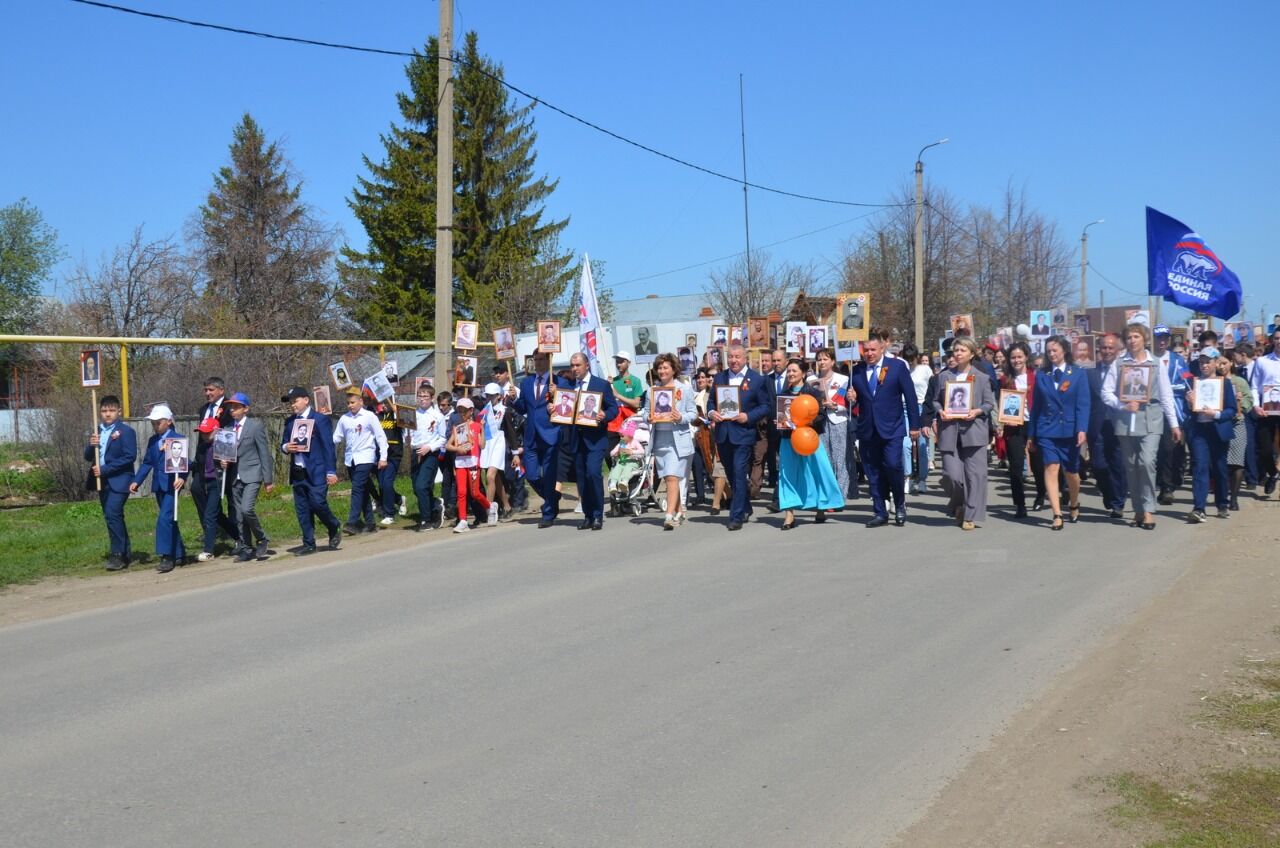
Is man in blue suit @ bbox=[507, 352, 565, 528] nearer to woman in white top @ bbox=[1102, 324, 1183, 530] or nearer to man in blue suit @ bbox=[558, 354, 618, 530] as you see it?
man in blue suit @ bbox=[558, 354, 618, 530]

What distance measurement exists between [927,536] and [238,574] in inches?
276

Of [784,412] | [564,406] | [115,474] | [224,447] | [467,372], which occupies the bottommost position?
[115,474]

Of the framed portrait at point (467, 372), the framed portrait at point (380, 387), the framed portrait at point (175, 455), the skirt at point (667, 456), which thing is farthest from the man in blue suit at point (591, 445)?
the framed portrait at point (467, 372)

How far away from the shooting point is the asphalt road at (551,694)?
17.5 feet

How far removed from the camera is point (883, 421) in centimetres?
1348

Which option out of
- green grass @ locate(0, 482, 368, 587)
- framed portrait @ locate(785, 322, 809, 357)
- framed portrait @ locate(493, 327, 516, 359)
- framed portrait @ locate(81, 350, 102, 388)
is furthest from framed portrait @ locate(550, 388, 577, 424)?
framed portrait @ locate(785, 322, 809, 357)

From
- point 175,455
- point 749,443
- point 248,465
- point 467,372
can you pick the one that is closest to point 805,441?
point 749,443

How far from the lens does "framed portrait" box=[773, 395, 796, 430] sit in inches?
546

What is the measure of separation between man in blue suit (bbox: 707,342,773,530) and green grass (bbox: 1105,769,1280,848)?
831 centimetres

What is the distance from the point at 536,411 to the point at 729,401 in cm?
248

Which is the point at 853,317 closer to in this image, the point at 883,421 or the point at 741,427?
the point at 741,427

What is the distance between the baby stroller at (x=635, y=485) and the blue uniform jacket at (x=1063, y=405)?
184 inches

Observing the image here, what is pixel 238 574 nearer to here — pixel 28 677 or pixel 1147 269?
pixel 28 677

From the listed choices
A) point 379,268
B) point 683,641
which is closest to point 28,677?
point 683,641
